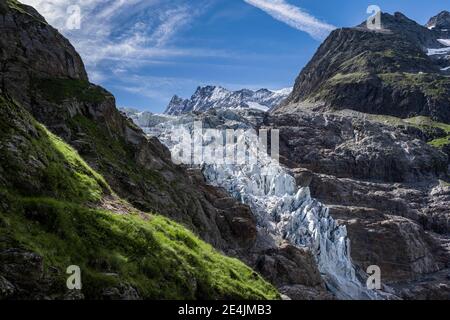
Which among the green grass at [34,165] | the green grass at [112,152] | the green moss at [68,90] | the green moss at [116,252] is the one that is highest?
the green moss at [68,90]

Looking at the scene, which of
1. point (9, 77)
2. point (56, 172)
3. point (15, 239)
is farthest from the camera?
point (9, 77)

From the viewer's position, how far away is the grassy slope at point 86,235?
18.3 meters

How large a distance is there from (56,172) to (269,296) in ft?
38.6

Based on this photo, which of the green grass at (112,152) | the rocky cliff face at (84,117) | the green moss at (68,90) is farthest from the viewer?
the green moss at (68,90)

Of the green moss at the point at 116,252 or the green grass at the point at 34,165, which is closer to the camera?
the green moss at the point at 116,252

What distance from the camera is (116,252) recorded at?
20516mm

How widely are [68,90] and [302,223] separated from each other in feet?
249

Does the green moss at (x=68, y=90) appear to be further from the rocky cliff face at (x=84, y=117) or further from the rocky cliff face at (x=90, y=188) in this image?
the rocky cliff face at (x=90, y=188)

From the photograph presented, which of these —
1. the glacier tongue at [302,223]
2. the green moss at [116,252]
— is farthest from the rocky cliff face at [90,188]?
the glacier tongue at [302,223]

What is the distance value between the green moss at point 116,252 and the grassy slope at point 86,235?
3 cm

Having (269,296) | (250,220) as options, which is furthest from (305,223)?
(269,296)
